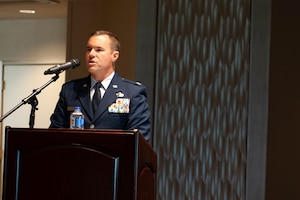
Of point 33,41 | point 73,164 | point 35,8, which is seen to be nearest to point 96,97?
point 73,164

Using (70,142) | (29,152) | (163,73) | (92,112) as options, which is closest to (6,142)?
(29,152)

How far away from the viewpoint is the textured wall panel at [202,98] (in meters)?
4.97

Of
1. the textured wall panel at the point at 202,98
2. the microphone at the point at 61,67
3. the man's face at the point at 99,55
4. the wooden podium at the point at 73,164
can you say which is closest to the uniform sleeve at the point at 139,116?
the man's face at the point at 99,55

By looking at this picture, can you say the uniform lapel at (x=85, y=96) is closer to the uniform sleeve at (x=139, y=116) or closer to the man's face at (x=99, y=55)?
the man's face at (x=99, y=55)

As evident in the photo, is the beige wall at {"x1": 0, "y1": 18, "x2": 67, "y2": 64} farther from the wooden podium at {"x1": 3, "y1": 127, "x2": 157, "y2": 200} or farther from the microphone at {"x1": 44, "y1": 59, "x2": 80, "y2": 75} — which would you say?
the wooden podium at {"x1": 3, "y1": 127, "x2": 157, "y2": 200}

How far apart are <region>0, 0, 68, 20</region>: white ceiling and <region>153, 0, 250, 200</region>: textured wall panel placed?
1794 mm

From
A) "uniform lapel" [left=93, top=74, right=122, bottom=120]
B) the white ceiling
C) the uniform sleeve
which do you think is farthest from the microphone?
the white ceiling

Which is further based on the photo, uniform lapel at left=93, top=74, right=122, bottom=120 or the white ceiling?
the white ceiling

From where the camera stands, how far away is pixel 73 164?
85.8 inches

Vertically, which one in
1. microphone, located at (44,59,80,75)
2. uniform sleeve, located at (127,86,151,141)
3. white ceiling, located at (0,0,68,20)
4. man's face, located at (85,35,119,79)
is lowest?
uniform sleeve, located at (127,86,151,141)

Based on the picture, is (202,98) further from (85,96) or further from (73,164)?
(73,164)

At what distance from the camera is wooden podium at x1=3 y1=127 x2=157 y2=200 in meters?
2.15

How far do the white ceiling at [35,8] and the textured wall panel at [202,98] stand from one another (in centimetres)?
179

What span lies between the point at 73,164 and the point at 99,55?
0.86 metres
